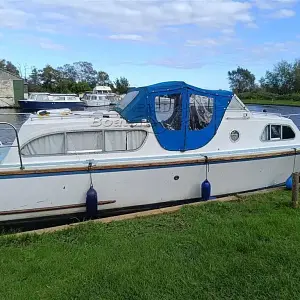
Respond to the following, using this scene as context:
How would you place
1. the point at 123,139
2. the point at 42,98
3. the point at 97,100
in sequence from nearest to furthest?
the point at 123,139 → the point at 42,98 → the point at 97,100

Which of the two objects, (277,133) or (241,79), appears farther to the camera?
(241,79)

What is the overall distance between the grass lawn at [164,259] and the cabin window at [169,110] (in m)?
1.89

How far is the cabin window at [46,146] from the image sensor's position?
6.27 metres

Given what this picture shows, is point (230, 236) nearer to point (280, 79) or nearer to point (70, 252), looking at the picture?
point (70, 252)

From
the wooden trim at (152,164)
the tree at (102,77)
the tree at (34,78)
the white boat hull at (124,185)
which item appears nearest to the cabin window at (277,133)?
the wooden trim at (152,164)

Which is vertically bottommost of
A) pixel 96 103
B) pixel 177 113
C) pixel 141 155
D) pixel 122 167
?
pixel 122 167

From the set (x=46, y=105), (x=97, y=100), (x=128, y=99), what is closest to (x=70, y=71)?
(x=97, y=100)

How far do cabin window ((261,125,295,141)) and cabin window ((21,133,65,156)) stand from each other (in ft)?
13.4

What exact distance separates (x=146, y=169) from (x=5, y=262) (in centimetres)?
298

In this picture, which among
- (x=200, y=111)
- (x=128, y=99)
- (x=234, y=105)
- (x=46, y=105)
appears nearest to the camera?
(x=200, y=111)

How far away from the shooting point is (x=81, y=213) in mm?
6453

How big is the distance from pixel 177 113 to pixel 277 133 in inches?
98.8

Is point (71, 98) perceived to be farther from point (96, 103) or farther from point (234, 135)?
point (234, 135)

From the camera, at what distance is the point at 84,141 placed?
655 cm
